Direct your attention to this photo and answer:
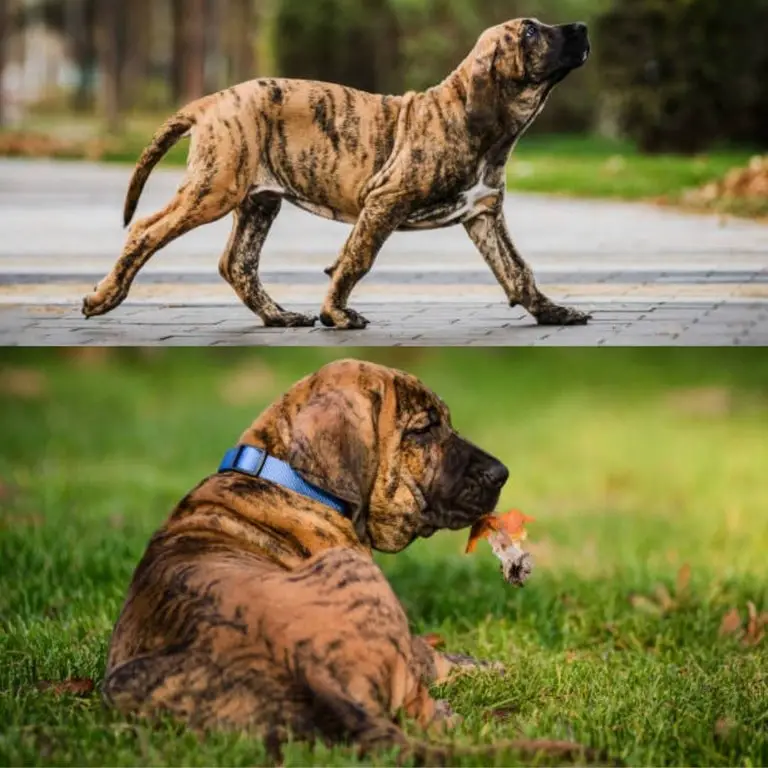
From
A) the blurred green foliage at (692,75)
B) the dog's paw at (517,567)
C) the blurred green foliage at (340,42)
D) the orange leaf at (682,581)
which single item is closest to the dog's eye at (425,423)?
the dog's paw at (517,567)

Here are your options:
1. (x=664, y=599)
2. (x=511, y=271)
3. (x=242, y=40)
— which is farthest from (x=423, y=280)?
(x=664, y=599)

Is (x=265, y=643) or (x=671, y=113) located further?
(x=671, y=113)

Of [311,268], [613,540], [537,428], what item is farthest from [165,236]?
[537,428]

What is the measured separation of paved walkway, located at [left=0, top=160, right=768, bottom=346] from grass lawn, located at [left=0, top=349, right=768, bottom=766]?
41.5 inches

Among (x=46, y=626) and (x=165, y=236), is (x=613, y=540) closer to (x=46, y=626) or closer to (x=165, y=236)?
(x=46, y=626)

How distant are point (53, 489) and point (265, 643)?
5.74 meters

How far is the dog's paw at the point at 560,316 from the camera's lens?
4379 millimetres

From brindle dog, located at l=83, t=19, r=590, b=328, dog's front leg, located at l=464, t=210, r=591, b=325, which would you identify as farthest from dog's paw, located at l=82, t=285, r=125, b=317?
dog's front leg, located at l=464, t=210, r=591, b=325

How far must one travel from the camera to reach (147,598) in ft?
15.5

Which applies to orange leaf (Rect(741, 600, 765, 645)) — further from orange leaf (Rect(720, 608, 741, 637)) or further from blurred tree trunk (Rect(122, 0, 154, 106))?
blurred tree trunk (Rect(122, 0, 154, 106))

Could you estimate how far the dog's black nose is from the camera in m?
5.09

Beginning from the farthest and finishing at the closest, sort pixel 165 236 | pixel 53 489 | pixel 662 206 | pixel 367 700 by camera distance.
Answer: pixel 53 489 < pixel 662 206 < pixel 367 700 < pixel 165 236

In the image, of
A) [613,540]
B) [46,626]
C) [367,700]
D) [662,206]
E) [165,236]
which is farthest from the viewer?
[613,540]

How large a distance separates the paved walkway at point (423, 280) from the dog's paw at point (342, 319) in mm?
19
